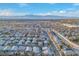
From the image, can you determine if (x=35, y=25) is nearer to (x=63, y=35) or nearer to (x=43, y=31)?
(x=43, y=31)

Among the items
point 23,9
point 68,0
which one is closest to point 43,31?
point 23,9

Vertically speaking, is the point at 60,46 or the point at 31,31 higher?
the point at 31,31

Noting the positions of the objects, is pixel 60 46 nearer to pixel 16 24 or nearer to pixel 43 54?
pixel 43 54

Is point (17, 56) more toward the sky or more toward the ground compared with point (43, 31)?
more toward the ground

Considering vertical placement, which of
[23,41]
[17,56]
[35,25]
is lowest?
[17,56]

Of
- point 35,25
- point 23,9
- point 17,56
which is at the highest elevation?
point 23,9

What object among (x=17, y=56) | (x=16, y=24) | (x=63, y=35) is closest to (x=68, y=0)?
(x=63, y=35)
